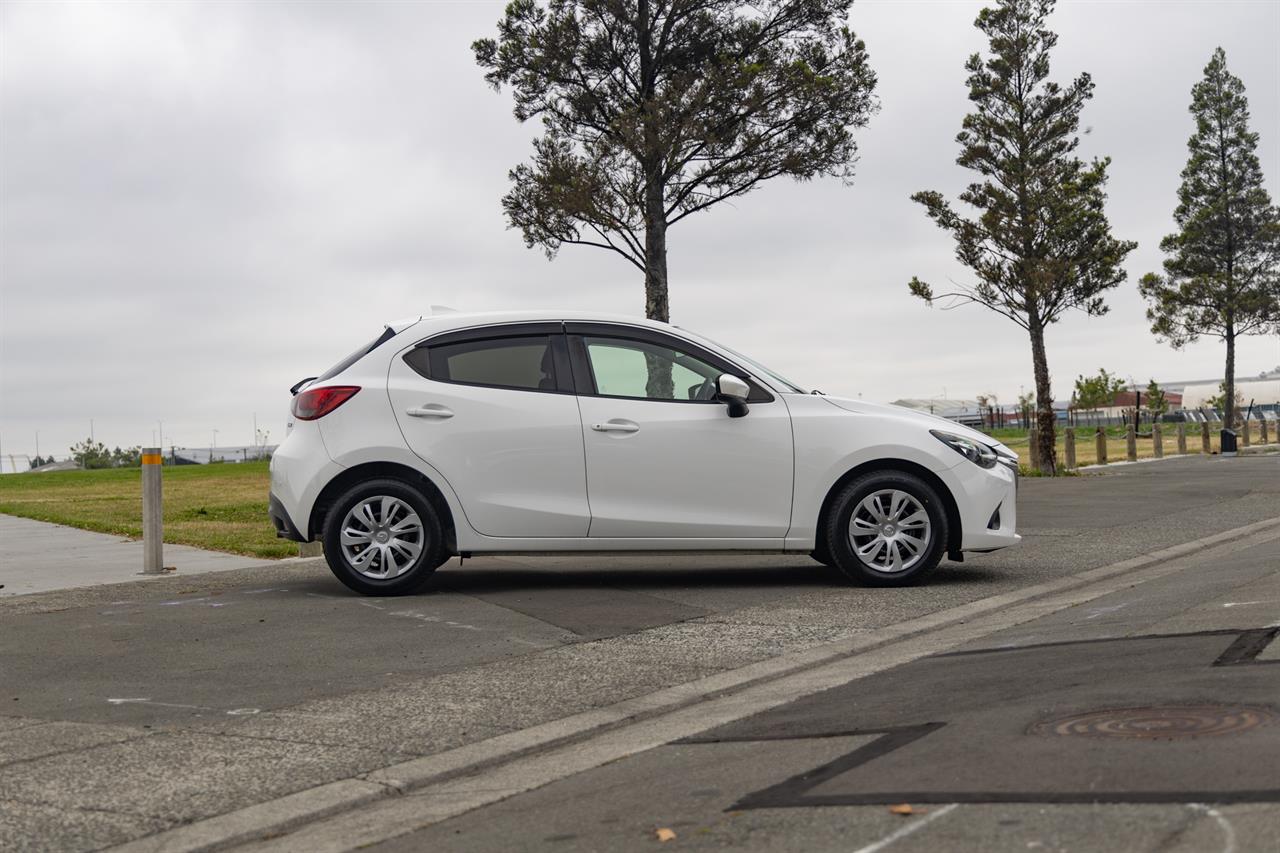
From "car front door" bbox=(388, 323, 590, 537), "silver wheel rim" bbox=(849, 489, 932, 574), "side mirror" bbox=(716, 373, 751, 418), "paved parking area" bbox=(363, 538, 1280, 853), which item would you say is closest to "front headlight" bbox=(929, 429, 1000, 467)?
"silver wheel rim" bbox=(849, 489, 932, 574)

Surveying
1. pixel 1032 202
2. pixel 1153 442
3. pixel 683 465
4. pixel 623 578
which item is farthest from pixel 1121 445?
pixel 683 465

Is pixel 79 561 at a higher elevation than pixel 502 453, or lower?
lower

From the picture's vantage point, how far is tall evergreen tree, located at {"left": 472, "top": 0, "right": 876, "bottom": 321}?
24156 millimetres

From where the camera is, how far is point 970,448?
977 centimetres

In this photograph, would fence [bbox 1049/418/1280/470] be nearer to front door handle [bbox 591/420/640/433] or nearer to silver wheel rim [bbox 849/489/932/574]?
silver wheel rim [bbox 849/489/932/574]

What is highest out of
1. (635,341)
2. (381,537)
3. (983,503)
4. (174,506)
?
(635,341)

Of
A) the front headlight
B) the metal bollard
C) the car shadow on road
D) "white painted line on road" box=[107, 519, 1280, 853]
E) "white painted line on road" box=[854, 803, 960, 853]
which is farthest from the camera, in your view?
the metal bollard

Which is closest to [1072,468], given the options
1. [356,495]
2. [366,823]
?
[356,495]

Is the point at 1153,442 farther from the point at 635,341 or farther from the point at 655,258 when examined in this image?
the point at 635,341

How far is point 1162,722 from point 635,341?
5.49 m

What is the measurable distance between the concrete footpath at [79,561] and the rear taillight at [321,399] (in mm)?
2402

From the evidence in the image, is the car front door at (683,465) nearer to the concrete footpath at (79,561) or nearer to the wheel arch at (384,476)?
the wheel arch at (384,476)

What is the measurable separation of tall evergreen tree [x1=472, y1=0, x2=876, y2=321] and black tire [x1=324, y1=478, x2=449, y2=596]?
15043 mm

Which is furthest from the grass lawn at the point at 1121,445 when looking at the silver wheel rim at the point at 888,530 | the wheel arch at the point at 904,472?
the silver wheel rim at the point at 888,530
